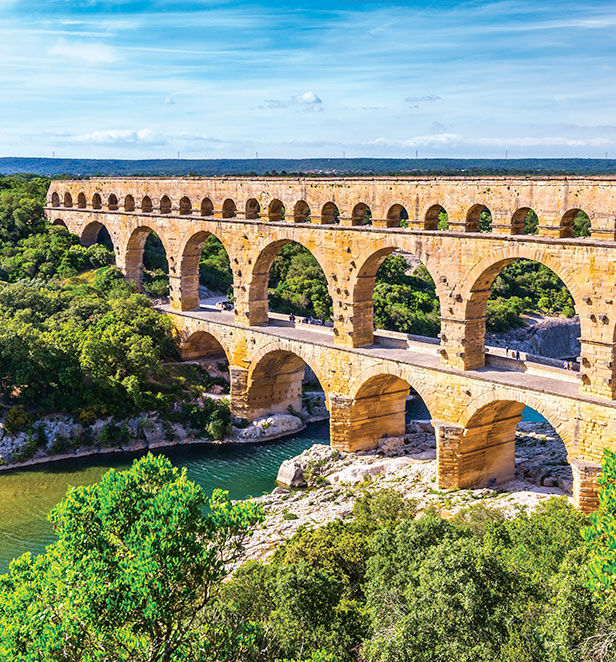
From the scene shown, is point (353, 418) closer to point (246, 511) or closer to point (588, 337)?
point (588, 337)

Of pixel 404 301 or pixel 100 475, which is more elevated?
pixel 404 301

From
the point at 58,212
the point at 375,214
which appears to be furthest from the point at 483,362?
the point at 58,212

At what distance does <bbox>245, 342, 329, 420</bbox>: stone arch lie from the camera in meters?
34.2

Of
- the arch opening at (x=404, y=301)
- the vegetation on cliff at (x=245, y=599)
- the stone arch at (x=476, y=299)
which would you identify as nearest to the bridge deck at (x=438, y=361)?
the stone arch at (x=476, y=299)

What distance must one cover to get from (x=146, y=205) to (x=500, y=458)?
24634 mm

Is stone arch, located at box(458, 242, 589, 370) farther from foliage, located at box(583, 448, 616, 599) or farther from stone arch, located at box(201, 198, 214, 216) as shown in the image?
stone arch, located at box(201, 198, 214, 216)

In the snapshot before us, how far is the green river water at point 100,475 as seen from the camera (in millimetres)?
26244

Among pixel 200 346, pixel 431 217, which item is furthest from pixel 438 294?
pixel 200 346

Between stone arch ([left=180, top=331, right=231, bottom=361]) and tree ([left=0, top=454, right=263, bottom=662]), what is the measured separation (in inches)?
977

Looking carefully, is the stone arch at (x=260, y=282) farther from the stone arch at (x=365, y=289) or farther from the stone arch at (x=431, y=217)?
the stone arch at (x=431, y=217)

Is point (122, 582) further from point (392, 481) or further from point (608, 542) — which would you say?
point (392, 481)

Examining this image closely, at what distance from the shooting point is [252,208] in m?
34.8

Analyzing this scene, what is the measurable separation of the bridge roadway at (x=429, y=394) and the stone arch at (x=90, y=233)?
18.5 meters

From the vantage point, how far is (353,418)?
30.1 meters
